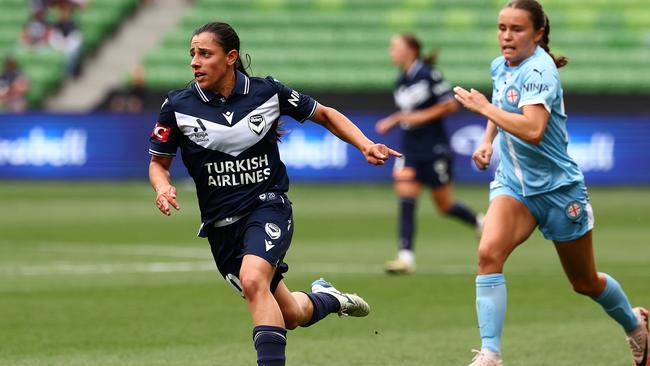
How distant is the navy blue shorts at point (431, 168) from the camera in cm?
1489

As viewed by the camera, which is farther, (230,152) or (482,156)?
(482,156)

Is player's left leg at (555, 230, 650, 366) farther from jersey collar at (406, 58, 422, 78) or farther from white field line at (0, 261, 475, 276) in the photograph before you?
jersey collar at (406, 58, 422, 78)

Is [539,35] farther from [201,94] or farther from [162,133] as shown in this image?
[162,133]

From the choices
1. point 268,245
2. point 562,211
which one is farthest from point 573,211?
point 268,245

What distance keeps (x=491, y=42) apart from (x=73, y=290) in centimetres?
2238

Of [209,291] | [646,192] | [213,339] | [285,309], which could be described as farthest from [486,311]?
[646,192]

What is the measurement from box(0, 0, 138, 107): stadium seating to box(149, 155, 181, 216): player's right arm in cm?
2611

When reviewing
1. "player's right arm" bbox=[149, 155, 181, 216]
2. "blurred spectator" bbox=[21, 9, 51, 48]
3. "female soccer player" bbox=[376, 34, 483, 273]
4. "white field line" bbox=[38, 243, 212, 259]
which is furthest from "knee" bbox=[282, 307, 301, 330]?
"blurred spectator" bbox=[21, 9, 51, 48]

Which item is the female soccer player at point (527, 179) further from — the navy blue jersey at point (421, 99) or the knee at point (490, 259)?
the navy blue jersey at point (421, 99)

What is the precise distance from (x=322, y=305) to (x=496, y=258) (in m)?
1.16

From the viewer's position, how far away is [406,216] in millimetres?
14328

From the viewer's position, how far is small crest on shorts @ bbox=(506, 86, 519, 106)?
7907mm

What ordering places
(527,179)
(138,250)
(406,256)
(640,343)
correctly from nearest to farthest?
1. (527,179)
2. (640,343)
3. (406,256)
4. (138,250)

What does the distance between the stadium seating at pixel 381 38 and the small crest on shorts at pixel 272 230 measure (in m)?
23.5
